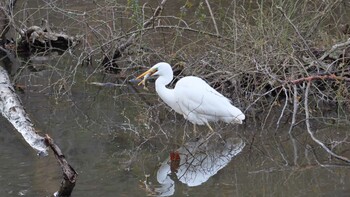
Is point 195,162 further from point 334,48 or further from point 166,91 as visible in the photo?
point 334,48

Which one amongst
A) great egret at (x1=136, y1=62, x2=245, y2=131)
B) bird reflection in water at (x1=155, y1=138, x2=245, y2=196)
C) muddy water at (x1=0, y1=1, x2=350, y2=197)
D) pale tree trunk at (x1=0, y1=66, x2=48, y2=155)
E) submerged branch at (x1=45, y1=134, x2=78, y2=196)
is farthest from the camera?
great egret at (x1=136, y1=62, x2=245, y2=131)

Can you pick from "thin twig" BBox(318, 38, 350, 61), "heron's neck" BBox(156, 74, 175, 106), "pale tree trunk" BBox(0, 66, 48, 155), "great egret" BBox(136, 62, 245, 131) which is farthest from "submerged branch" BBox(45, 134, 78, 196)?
"thin twig" BBox(318, 38, 350, 61)

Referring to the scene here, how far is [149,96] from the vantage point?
952 centimetres

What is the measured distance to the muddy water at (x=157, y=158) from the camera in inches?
231

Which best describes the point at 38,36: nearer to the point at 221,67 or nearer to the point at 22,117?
the point at 221,67

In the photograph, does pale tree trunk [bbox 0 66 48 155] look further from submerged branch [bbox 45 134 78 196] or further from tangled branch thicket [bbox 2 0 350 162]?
tangled branch thicket [bbox 2 0 350 162]

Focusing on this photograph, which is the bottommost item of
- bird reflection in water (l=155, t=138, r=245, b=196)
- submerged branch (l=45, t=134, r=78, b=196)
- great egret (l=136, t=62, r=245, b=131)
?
submerged branch (l=45, t=134, r=78, b=196)

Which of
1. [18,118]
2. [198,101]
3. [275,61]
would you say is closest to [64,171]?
[18,118]

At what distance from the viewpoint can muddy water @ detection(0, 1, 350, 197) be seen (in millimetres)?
5871

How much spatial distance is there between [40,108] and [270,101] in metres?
2.83

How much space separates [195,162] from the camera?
6727 mm

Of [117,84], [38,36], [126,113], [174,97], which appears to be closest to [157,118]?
[174,97]

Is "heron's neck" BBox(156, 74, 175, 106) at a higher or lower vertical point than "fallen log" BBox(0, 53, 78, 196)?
higher

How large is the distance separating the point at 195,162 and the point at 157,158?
38cm
